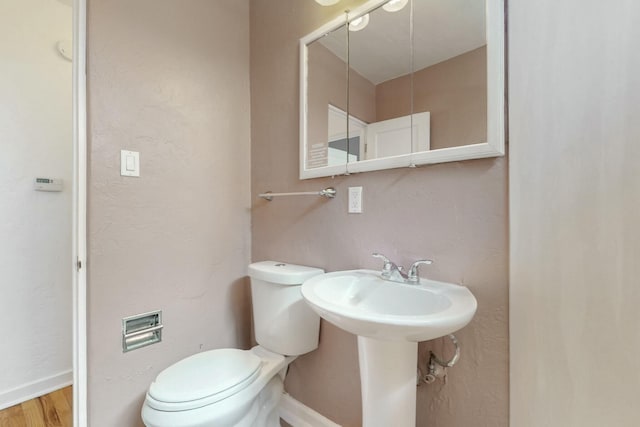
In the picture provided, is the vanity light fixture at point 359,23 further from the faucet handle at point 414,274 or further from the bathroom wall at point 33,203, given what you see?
the bathroom wall at point 33,203

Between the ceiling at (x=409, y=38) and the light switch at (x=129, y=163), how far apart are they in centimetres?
99

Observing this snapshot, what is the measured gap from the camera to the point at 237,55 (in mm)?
1523

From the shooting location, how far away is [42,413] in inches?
56.1

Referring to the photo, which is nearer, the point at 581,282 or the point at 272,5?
the point at 581,282

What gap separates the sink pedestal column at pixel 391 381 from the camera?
799mm

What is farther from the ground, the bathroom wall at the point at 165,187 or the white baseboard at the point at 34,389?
the bathroom wall at the point at 165,187

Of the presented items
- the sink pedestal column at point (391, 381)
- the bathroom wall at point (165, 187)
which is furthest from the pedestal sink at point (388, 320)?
the bathroom wall at point (165, 187)

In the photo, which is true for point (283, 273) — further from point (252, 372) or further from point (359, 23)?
point (359, 23)

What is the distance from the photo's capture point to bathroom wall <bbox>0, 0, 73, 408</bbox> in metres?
1.46

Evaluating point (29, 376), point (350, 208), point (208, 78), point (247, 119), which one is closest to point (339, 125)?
point (350, 208)

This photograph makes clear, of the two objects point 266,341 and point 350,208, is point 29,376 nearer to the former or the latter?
point 266,341

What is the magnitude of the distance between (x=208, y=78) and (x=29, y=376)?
194cm

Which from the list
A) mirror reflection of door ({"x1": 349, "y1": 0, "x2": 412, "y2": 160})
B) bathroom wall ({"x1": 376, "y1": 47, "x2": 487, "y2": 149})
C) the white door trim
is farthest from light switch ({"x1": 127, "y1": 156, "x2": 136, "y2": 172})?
bathroom wall ({"x1": 376, "y1": 47, "x2": 487, "y2": 149})

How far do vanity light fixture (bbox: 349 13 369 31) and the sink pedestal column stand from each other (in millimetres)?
1196
